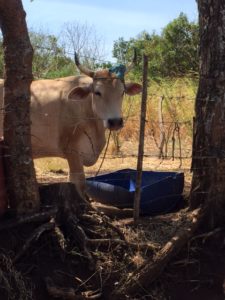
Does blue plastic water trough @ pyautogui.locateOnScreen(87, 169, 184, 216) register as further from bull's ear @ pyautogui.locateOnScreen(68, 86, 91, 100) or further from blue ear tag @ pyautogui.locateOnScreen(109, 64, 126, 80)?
blue ear tag @ pyautogui.locateOnScreen(109, 64, 126, 80)

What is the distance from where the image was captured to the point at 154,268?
463 cm

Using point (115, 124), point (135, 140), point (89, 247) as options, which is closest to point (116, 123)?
point (115, 124)

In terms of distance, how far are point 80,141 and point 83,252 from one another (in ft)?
8.02

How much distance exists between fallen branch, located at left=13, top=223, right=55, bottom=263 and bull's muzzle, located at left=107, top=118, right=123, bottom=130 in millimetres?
2070

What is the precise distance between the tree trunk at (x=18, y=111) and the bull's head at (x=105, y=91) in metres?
1.97

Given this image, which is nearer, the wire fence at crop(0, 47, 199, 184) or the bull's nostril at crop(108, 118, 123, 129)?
the bull's nostril at crop(108, 118, 123, 129)

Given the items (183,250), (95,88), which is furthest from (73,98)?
(183,250)

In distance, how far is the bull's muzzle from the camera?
253 inches

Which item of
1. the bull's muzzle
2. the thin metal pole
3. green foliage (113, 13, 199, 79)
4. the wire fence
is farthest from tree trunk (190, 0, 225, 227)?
green foliage (113, 13, 199, 79)

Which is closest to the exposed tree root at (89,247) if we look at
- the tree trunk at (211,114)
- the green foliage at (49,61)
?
the tree trunk at (211,114)

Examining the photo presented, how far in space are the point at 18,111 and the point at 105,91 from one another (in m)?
2.19

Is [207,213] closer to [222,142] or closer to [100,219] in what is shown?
[222,142]

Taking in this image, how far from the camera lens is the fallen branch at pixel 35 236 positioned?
438 centimetres

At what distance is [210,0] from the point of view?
5148mm
